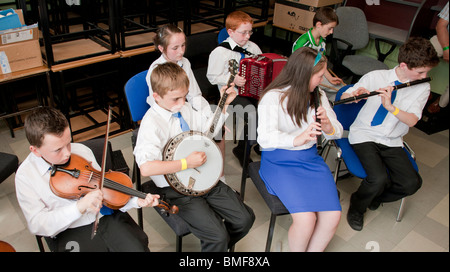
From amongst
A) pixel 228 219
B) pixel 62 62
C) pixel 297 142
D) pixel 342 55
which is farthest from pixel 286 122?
pixel 342 55

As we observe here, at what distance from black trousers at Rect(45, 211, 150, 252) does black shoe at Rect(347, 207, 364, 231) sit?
1.41m

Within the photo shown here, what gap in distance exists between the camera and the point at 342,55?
12.1 ft

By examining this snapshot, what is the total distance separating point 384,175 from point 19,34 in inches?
105

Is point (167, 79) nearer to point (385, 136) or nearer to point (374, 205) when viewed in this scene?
point (385, 136)

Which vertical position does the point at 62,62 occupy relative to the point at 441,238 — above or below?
below

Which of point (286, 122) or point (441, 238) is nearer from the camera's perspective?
point (441, 238)

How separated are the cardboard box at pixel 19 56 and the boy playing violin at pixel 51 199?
53.1 inches

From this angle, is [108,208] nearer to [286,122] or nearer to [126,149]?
[286,122]

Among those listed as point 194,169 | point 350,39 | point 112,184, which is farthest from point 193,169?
point 350,39

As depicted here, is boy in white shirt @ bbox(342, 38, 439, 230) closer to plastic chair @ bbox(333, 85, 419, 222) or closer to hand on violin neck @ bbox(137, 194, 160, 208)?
plastic chair @ bbox(333, 85, 419, 222)

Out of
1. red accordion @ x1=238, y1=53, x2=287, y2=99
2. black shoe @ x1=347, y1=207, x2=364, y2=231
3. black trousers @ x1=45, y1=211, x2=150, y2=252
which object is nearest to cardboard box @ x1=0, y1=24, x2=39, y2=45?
red accordion @ x1=238, y1=53, x2=287, y2=99

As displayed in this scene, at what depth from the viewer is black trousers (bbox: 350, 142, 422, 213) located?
87.0 inches

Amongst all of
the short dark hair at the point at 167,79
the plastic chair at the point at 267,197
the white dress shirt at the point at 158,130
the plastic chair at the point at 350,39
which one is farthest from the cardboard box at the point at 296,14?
the short dark hair at the point at 167,79
